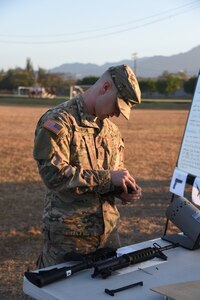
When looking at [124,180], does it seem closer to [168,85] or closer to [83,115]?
[83,115]

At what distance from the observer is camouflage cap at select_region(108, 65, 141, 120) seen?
2.06m

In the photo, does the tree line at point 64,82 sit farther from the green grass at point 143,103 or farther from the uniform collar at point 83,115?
the uniform collar at point 83,115

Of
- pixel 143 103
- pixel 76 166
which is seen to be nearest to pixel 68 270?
pixel 76 166

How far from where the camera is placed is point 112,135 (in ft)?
7.97

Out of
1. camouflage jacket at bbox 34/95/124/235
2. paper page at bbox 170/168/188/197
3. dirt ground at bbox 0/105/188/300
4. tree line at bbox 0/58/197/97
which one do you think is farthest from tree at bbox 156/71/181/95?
camouflage jacket at bbox 34/95/124/235

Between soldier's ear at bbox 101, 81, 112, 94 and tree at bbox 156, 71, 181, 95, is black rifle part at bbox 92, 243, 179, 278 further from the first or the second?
tree at bbox 156, 71, 181, 95

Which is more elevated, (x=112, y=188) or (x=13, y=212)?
(x=112, y=188)

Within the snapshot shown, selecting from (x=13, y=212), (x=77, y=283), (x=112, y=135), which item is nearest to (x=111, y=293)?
(x=77, y=283)

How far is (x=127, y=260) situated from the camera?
1.99 m

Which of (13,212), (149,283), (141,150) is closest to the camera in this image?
→ (149,283)

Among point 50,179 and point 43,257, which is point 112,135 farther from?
point 43,257

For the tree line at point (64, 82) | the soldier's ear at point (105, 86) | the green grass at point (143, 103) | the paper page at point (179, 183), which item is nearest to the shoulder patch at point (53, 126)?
the soldier's ear at point (105, 86)

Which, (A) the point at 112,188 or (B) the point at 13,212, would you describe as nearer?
(A) the point at 112,188

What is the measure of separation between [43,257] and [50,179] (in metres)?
0.55
